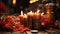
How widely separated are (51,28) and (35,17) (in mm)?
207

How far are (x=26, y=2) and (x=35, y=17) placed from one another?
3.06 feet

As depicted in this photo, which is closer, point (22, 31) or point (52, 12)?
point (22, 31)

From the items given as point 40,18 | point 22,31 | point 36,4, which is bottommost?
point 22,31

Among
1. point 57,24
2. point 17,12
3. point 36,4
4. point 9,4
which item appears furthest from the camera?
point 9,4

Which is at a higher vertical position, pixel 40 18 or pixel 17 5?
pixel 17 5

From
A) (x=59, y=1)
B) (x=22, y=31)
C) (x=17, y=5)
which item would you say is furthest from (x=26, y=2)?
(x=22, y=31)

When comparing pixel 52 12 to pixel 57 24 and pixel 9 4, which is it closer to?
pixel 57 24

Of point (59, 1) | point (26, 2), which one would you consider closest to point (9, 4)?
point (26, 2)

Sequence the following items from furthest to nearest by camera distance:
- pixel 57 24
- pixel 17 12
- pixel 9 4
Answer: pixel 9 4 → pixel 17 12 → pixel 57 24

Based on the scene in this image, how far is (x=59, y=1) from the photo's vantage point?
2.24 metres

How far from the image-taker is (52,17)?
177 cm

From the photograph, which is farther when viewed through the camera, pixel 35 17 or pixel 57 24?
pixel 57 24

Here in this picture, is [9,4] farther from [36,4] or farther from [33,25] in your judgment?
[33,25]

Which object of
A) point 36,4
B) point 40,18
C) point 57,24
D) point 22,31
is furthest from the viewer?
point 36,4
